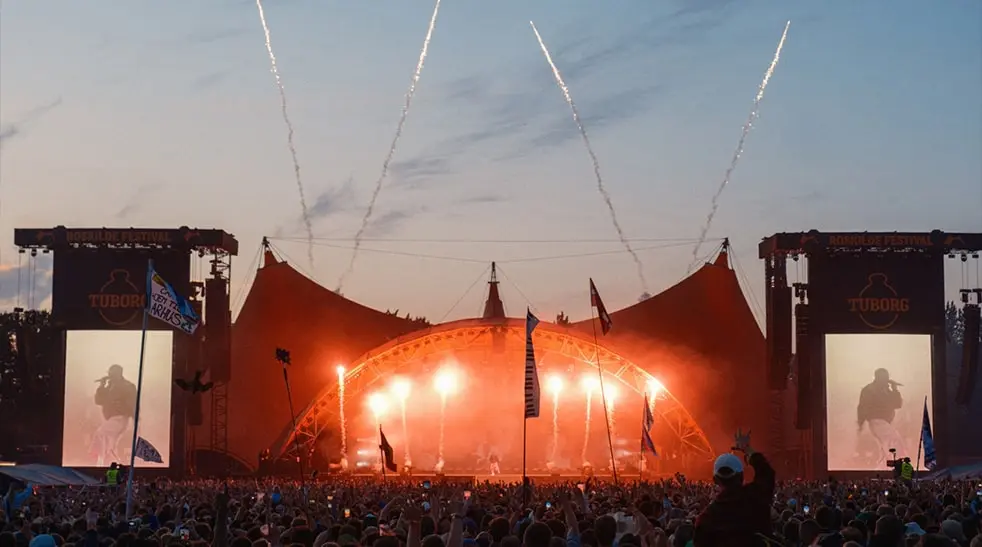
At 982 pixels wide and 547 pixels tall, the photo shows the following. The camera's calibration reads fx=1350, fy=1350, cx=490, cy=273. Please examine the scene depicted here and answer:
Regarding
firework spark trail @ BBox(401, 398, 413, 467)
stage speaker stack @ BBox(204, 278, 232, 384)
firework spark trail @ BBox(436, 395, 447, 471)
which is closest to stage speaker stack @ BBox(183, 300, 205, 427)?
stage speaker stack @ BBox(204, 278, 232, 384)

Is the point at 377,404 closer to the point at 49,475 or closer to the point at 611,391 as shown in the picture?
the point at 611,391

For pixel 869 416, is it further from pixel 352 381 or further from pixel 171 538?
pixel 171 538

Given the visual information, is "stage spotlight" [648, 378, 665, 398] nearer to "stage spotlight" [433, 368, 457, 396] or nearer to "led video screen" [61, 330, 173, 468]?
"stage spotlight" [433, 368, 457, 396]

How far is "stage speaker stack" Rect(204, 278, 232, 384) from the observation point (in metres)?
51.3

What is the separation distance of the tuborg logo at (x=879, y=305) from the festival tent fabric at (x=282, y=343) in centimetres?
2053

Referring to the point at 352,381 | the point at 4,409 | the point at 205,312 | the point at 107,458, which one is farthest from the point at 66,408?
the point at 4,409

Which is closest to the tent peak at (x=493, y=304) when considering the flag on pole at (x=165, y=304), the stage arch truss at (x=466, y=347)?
the stage arch truss at (x=466, y=347)

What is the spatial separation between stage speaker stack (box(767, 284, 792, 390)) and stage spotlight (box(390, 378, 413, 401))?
16.6 m

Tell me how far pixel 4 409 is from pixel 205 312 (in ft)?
68.5

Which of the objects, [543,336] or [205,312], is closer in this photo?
[205,312]

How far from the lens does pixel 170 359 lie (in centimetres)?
5100

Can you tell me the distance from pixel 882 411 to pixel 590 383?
45.0ft

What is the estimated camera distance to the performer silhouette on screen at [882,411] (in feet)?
161

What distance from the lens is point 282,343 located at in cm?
5788
